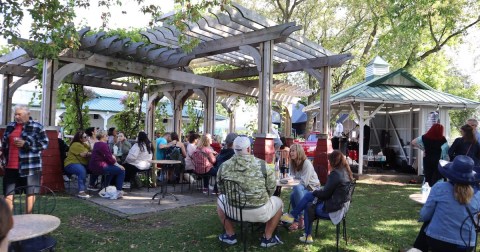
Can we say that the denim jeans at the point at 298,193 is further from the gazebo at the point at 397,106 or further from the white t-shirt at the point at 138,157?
the gazebo at the point at 397,106

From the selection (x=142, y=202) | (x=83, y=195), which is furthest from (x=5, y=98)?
(x=142, y=202)

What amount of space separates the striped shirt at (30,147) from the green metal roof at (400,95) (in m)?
8.54

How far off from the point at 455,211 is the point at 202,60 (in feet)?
31.0

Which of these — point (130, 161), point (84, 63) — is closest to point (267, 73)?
point (130, 161)

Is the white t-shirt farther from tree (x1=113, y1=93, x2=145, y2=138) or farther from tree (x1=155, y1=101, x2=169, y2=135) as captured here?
tree (x1=155, y1=101, x2=169, y2=135)

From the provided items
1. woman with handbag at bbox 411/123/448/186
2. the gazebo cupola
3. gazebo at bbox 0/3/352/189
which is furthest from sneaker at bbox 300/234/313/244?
the gazebo cupola

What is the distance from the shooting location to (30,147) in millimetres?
4562

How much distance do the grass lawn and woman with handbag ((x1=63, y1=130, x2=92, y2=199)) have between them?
41cm

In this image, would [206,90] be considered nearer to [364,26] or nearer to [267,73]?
[267,73]

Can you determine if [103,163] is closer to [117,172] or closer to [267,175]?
[117,172]

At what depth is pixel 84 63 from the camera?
7.75 m

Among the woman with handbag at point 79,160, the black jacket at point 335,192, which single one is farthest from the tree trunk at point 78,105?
the black jacket at point 335,192

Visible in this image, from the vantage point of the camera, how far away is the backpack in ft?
24.3

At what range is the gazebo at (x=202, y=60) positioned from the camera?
733 centimetres
